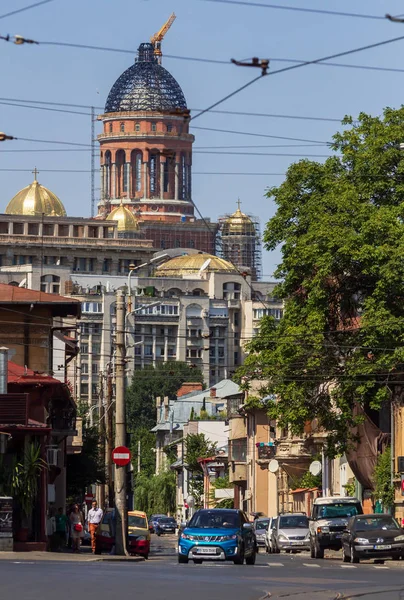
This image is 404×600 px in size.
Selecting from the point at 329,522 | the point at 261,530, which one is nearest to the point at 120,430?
the point at 329,522

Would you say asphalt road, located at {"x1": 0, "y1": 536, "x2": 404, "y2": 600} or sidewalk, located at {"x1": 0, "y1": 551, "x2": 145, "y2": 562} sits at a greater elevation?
sidewalk, located at {"x1": 0, "y1": 551, "x2": 145, "y2": 562}

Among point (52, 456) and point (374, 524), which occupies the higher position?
point (52, 456)

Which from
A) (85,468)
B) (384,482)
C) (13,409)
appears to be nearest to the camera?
(13,409)

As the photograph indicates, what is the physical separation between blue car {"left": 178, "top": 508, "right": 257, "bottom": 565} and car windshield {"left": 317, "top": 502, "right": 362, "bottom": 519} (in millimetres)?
12657

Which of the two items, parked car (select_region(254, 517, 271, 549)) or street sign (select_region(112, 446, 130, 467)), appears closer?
street sign (select_region(112, 446, 130, 467))

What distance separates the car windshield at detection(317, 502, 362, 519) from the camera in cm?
5253

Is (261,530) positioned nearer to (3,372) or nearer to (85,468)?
(85,468)

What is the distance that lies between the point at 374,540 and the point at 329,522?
807cm

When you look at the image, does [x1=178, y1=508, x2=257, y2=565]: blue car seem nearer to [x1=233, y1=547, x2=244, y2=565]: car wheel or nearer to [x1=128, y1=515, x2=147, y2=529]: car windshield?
[x1=233, y1=547, x2=244, y2=565]: car wheel

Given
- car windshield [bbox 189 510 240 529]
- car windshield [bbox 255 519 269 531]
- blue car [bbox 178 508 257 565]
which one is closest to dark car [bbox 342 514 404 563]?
blue car [bbox 178 508 257 565]

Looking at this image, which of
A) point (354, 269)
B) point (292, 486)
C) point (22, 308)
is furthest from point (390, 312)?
point (292, 486)

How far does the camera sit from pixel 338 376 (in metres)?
54.4

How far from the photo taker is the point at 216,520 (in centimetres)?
3972

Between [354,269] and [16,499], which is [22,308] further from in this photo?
[16,499]
